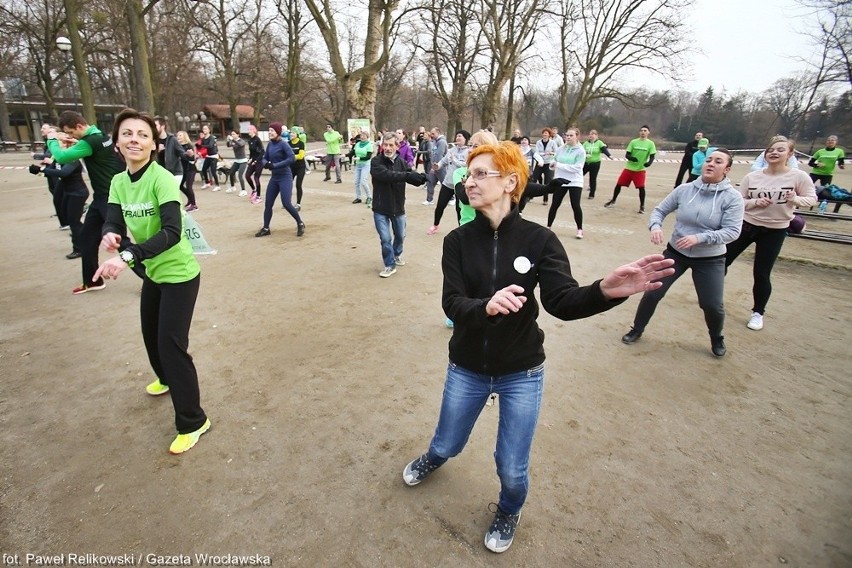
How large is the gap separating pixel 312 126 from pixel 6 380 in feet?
210

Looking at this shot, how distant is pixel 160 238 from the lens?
2.42m

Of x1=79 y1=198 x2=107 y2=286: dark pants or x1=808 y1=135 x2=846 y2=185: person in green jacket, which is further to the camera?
x1=808 y1=135 x2=846 y2=185: person in green jacket

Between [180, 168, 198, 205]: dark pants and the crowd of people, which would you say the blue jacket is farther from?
[180, 168, 198, 205]: dark pants

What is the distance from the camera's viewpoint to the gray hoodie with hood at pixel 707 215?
364 cm

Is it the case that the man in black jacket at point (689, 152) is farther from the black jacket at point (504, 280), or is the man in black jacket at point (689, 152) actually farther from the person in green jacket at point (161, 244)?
the person in green jacket at point (161, 244)

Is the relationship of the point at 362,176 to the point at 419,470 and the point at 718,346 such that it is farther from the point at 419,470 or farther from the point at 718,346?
the point at 419,470

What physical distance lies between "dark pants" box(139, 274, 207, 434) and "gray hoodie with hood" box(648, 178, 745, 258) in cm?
382

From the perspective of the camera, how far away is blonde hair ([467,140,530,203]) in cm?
191

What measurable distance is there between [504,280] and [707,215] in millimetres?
2823

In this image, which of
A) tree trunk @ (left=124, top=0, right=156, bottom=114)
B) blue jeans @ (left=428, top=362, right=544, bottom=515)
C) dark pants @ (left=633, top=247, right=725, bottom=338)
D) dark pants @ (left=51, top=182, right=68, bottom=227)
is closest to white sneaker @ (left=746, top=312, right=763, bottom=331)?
dark pants @ (left=633, top=247, right=725, bottom=338)

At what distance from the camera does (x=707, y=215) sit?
3.72 meters

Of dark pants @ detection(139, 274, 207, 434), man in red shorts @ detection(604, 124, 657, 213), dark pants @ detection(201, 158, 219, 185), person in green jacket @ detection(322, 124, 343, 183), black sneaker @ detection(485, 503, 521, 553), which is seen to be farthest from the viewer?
person in green jacket @ detection(322, 124, 343, 183)

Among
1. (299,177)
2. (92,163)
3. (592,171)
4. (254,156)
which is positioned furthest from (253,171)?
(592,171)

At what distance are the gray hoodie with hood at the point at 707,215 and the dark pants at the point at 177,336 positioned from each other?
12.5ft
